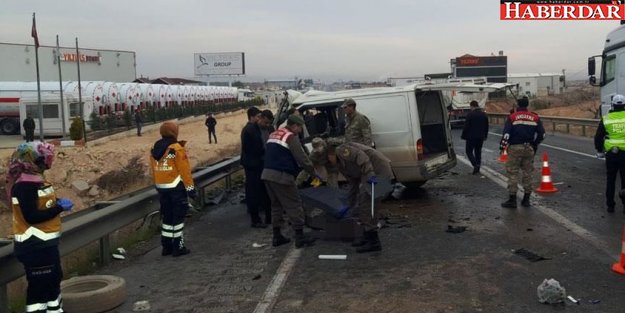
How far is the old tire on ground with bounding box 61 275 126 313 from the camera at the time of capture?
4.92 m

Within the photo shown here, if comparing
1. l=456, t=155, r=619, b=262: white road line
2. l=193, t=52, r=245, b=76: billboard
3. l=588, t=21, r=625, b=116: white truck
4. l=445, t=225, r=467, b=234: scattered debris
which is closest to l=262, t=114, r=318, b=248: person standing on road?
l=445, t=225, r=467, b=234: scattered debris

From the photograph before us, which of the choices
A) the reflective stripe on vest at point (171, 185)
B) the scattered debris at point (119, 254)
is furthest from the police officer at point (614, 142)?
the scattered debris at point (119, 254)

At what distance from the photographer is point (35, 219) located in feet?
14.1

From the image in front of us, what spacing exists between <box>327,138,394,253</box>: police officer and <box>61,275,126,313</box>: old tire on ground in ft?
9.16

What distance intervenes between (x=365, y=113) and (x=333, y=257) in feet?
12.3

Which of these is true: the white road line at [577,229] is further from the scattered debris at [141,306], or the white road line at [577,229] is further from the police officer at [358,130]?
the scattered debris at [141,306]

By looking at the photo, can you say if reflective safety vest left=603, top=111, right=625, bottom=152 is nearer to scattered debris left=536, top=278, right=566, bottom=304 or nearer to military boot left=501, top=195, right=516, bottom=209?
military boot left=501, top=195, right=516, bottom=209

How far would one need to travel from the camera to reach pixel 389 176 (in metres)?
6.75

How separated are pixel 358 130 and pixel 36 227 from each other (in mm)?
5621

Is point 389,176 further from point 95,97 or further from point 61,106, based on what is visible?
point 95,97

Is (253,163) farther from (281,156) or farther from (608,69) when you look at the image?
(608,69)

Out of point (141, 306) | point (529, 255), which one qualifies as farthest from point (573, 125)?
point (141, 306)

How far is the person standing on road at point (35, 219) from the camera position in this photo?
431 centimetres

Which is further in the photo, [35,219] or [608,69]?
[608,69]
